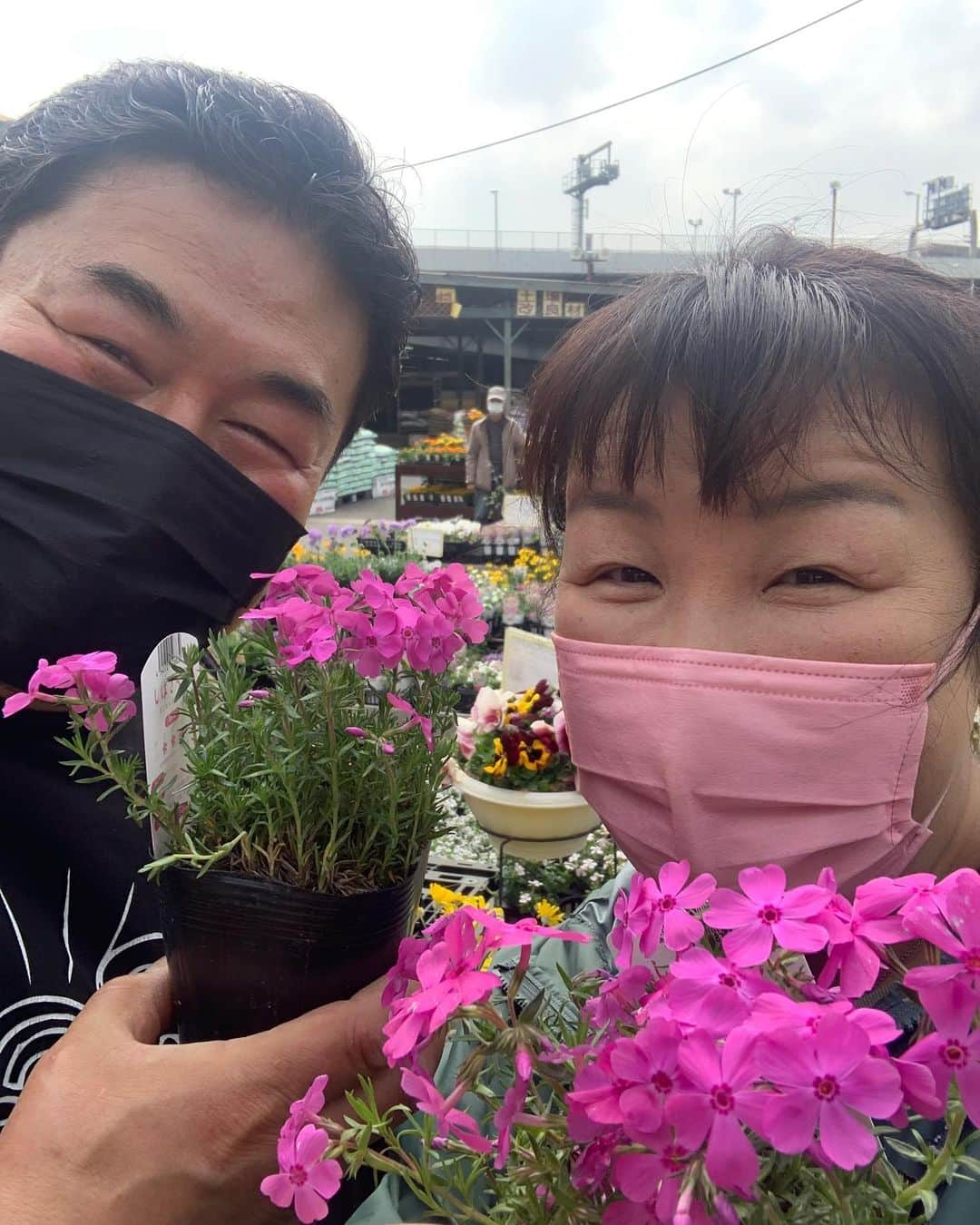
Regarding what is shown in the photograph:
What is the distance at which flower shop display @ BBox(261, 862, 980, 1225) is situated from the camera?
42 centimetres

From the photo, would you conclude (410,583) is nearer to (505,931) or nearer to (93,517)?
(505,931)

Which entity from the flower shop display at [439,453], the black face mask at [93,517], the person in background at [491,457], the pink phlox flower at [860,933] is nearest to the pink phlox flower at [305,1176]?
the pink phlox flower at [860,933]

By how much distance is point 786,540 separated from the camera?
3.30 feet

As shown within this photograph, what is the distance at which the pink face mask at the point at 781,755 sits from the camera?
998 mm

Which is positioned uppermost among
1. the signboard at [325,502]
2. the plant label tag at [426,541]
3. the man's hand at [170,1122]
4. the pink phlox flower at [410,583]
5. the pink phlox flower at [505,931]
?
the pink phlox flower at [410,583]

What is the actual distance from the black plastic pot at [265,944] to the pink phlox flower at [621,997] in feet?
1.18

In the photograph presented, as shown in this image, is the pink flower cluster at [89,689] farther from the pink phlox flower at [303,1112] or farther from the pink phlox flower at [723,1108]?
the pink phlox flower at [723,1108]

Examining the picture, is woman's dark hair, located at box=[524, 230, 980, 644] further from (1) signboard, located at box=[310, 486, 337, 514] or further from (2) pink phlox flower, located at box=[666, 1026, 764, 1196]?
(1) signboard, located at box=[310, 486, 337, 514]

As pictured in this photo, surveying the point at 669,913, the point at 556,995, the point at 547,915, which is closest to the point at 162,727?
the point at 556,995

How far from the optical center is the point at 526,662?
304cm

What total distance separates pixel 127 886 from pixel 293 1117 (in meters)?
0.95

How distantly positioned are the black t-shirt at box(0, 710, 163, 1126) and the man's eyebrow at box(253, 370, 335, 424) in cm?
62

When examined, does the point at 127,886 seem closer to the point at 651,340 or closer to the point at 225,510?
the point at 225,510

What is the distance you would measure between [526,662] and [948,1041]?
259 cm
